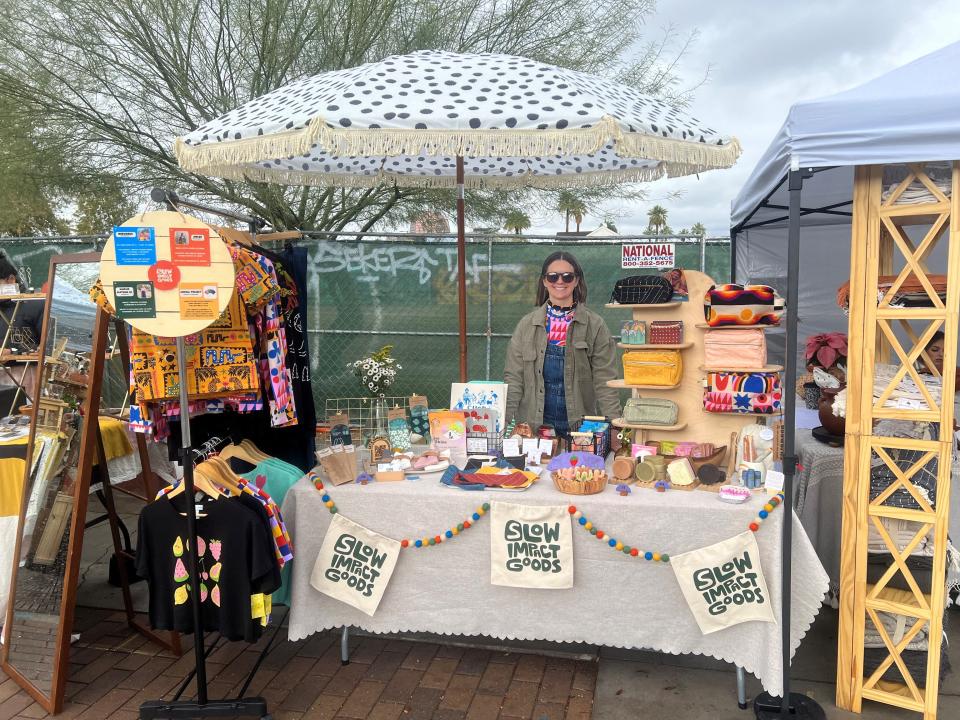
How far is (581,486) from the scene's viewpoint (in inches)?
114

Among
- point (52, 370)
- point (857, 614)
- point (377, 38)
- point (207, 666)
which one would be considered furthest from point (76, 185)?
point (857, 614)

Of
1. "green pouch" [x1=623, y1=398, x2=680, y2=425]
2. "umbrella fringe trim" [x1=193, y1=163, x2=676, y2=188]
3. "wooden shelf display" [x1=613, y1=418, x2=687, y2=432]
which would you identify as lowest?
"wooden shelf display" [x1=613, y1=418, x2=687, y2=432]

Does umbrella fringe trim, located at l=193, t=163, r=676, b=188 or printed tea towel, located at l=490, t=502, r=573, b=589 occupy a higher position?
umbrella fringe trim, located at l=193, t=163, r=676, b=188

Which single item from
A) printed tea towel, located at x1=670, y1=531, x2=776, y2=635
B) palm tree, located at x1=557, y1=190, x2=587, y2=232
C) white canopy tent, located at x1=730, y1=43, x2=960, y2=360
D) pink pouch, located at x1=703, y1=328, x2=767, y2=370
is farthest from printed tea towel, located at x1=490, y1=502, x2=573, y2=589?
palm tree, located at x1=557, y1=190, x2=587, y2=232

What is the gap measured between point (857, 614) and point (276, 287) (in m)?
3.00

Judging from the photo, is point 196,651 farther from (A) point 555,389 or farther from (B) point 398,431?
(A) point 555,389

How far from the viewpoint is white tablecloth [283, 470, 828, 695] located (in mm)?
2758

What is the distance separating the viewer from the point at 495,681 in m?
3.14

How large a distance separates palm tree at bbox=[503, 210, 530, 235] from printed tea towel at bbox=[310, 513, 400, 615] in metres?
7.05

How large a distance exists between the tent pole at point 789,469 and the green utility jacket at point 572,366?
1398 millimetres

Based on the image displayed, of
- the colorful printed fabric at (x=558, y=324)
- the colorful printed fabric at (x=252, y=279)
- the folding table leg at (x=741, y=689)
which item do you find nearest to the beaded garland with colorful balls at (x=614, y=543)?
the folding table leg at (x=741, y=689)

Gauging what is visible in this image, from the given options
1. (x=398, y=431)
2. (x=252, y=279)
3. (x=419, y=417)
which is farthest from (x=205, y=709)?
(x=252, y=279)

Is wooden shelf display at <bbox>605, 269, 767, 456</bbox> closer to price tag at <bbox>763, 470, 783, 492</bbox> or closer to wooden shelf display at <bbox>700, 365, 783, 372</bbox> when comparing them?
wooden shelf display at <bbox>700, 365, 783, 372</bbox>

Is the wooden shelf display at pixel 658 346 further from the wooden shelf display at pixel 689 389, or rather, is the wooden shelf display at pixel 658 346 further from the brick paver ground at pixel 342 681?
the brick paver ground at pixel 342 681
